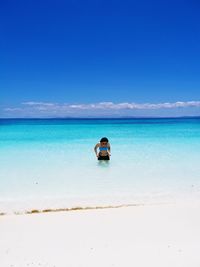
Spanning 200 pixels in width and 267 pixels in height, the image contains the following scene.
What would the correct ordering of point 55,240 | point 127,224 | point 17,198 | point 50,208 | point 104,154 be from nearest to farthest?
1. point 55,240
2. point 127,224
3. point 50,208
4. point 17,198
5. point 104,154

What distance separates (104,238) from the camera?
5.37m

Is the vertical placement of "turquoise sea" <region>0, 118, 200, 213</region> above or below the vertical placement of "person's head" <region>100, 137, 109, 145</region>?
below

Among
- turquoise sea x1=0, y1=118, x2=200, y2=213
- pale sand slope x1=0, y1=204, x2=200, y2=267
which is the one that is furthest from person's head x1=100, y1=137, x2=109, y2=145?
pale sand slope x1=0, y1=204, x2=200, y2=267

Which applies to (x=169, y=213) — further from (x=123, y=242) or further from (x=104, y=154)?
(x=104, y=154)

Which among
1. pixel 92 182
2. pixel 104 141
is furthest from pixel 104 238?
pixel 104 141

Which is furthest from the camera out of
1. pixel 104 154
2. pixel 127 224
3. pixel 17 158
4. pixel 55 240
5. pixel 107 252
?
pixel 17 158

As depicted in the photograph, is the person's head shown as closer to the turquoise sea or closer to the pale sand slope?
the turquoise sea

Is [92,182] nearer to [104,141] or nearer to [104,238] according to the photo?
[104,141]

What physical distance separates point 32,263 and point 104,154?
9327mm

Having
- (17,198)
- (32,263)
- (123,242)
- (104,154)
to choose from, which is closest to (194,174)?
(104,154)

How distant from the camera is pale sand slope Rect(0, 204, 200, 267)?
4.67 m

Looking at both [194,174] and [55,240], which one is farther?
[194,174]

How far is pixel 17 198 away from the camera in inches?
345

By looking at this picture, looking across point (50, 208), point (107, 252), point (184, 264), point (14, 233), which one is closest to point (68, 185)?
point (50, 208)
